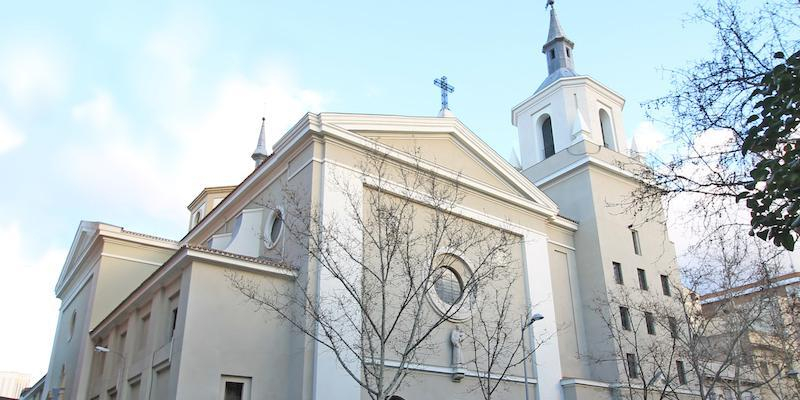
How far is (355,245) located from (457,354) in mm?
4505

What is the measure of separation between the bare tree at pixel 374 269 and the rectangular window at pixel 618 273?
6.33 meters

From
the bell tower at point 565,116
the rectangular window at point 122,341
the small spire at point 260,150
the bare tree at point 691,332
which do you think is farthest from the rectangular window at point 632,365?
the small spire at point 260,150

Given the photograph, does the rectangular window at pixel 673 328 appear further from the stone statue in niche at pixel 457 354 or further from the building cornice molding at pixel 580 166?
the building cornice molding at pixel 580 166

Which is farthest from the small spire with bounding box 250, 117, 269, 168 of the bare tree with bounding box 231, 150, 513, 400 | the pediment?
the bare tree with bounding box 231, 150, 513, 400

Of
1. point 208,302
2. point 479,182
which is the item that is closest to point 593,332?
point 479,182

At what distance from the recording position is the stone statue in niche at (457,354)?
1795 cm

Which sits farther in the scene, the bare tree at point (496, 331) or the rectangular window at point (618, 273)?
the rectangular window at point (618, 273)

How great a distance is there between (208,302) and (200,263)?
3.20 feet

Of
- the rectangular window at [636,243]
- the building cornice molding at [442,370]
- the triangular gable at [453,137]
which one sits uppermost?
the triangular gable at [453,137]

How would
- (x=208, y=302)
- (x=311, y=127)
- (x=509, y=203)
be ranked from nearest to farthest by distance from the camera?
(x=208, y=302), (x=311, y=127), (x=509, y=203)

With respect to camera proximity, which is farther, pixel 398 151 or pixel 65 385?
pixel 65 385

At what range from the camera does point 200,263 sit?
50.4ft

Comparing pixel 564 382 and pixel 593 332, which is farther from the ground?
pixel 593 332

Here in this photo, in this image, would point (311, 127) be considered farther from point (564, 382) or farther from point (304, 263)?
point (564, 382)
